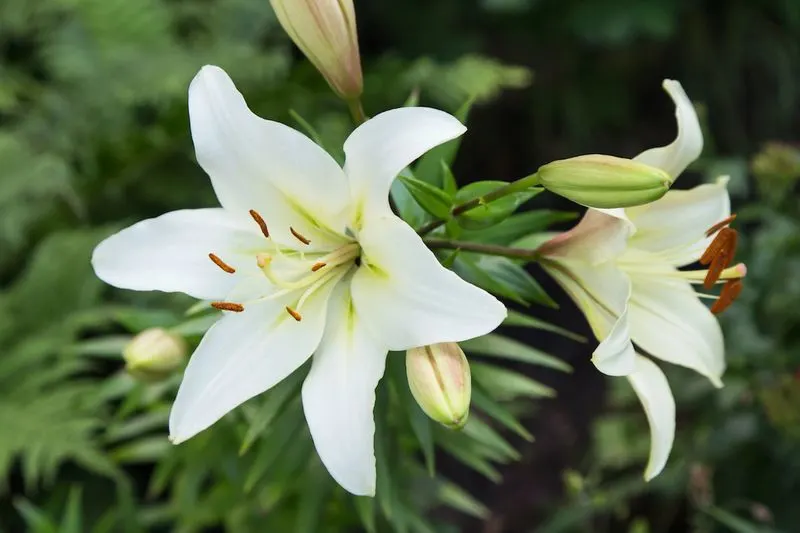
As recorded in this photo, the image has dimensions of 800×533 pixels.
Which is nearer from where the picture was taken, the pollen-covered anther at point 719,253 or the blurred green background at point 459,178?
the pollen-covered anther at point 719,253

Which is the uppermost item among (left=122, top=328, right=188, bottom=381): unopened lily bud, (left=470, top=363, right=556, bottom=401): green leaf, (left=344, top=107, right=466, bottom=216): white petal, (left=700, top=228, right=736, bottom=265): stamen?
(left=344, top=107, right=466, bottom=216): white petal

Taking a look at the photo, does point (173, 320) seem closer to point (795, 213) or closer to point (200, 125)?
point (200, 125)

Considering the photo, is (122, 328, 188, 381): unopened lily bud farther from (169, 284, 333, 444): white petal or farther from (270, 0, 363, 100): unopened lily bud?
(270, 0, 363, 100): unopened lily bud

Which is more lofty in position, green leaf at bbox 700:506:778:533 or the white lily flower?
the white lily flower

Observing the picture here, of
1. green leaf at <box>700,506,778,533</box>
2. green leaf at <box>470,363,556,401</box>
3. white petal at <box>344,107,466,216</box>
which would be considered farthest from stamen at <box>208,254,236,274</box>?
green leaf at <box>700,506,778,533</box>

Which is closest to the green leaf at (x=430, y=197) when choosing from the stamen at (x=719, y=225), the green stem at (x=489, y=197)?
the green stem at (x=489, y=197)

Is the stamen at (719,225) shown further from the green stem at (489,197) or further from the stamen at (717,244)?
the green stem at (489,197)

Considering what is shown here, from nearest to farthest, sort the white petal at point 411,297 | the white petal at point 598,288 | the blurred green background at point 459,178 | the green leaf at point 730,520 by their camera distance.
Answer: the white petal at point 411,297 → the white petal at point 598,288 → the green leaf at point 730,520 → the blurred green background at point 459,178
